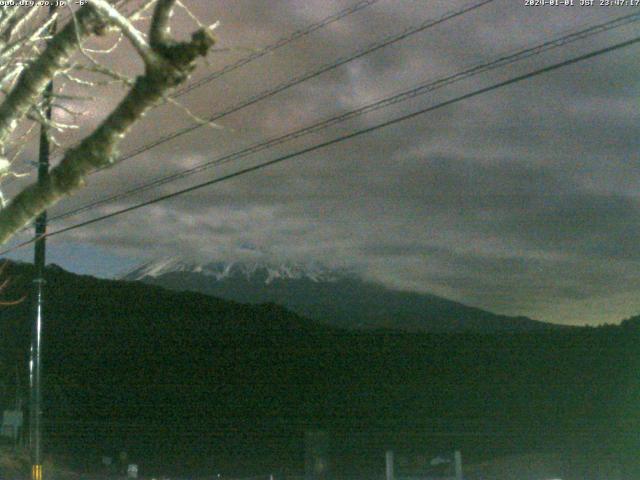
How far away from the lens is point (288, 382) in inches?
1973

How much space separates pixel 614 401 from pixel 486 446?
6.54 metres

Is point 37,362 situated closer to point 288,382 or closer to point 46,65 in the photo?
point 46,65

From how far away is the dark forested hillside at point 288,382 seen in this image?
41.5 metres

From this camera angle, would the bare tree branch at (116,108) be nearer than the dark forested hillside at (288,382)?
Yes

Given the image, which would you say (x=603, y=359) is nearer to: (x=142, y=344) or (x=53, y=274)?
(x=142, y=344)

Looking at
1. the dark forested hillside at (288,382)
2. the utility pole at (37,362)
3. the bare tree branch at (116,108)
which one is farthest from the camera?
the dark forested hillside at (288,382)

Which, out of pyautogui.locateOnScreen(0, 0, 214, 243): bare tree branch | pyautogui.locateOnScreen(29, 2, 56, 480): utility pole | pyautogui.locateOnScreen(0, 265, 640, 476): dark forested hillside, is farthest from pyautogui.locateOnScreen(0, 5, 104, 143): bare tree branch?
pyautogui.locateOnScreen(0, 265, 640, 476): dark forested hillside

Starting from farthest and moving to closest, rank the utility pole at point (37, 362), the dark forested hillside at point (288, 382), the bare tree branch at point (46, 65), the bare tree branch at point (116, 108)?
the dark forested hillside at point (288, 382), the utility pole at point (37, 362), the bare tree branch at point (46, 65), the bare tree branch at point (116, 108)

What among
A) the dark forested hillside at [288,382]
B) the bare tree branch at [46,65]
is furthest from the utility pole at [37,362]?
the dark forested hillside at [288,382]

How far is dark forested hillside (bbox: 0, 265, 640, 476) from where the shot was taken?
4147cm

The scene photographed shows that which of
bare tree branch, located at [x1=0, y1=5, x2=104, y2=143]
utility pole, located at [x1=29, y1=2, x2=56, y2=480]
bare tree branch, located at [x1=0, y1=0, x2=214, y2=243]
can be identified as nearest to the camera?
bare tree branch, located at [x1=0, y1=0, x2=214, y2=243]

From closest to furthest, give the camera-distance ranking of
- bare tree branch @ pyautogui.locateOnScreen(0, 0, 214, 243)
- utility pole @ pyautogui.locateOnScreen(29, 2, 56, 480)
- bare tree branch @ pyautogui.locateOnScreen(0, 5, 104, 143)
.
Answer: bare tree branch @ pyautogui.locateOnScreen(0, 0, 214, 243)
bare tree branch @ pyautogui.locateOnScreen(0, 5, 104, 143)
utility pole @ pyautogui.locateOnScreen(29, 2, 56, 480)

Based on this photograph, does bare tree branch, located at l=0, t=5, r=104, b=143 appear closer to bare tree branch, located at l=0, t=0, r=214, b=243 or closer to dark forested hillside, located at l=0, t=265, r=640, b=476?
bare tree branch, located at l=0, t=0, r=214, b=243

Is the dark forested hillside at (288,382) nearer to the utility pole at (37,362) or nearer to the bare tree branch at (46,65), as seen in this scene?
the utility pole at (37,362)
